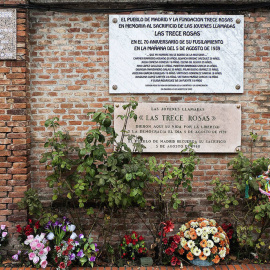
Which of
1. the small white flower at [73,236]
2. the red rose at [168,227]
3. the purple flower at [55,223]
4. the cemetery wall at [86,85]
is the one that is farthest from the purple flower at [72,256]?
the red rose at [168,227]

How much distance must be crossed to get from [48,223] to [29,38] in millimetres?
2537

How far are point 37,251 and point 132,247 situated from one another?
119cm

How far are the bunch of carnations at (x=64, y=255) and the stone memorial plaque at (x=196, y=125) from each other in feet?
5.86

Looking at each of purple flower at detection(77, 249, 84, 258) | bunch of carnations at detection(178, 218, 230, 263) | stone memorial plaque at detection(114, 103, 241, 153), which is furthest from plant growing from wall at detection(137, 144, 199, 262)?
purple flower at detection(77, 249, 84, 258)

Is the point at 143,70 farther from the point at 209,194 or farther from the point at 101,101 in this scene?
the point at 209,194

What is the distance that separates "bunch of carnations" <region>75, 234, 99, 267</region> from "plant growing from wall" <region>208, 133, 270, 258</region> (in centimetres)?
167

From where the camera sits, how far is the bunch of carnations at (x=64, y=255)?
3532 mm

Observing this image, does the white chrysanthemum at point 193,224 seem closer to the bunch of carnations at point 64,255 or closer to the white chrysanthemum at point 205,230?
the white chrysanthemum at point 205,230

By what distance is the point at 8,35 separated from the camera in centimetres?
389

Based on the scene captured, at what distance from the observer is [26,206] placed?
12.5 ft

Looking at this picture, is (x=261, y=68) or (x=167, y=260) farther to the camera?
(x=261, y=68)

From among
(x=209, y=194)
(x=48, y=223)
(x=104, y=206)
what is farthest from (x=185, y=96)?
(x=48, y=223)

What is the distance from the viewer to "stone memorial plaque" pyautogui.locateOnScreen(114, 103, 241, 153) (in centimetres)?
414

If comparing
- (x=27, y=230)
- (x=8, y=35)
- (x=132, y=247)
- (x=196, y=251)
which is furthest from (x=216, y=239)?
(x=8, y=35)
